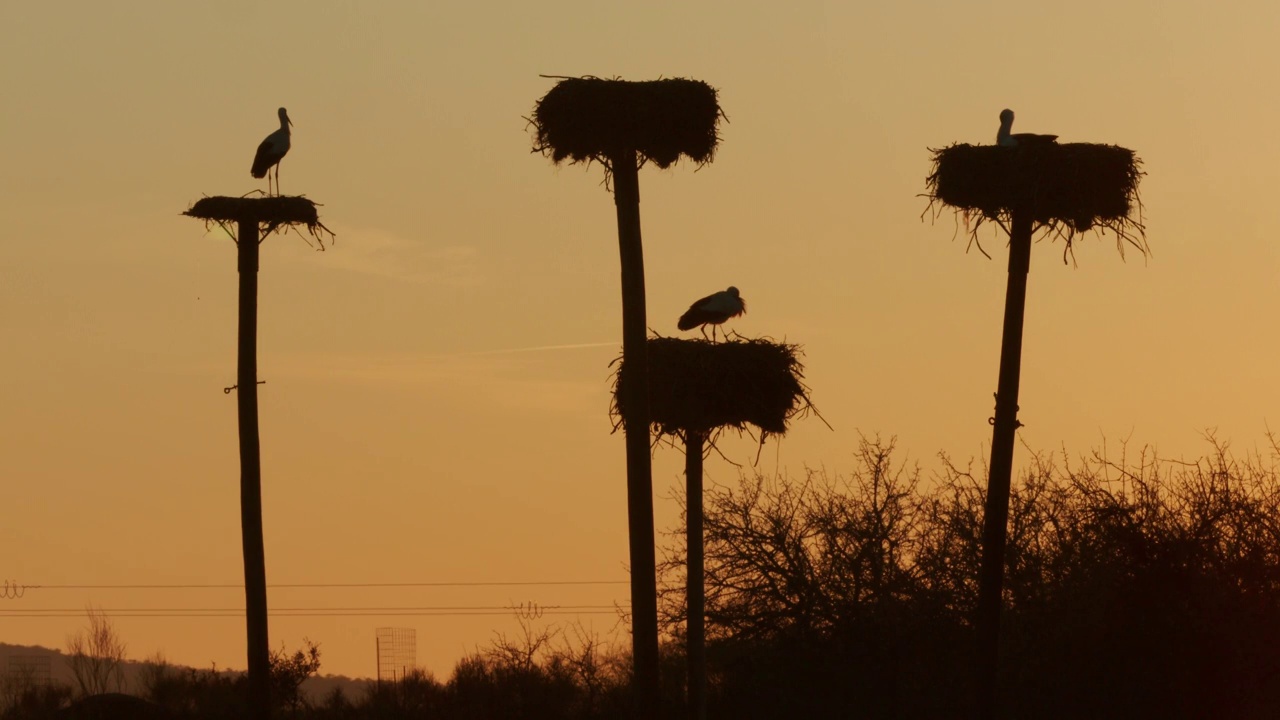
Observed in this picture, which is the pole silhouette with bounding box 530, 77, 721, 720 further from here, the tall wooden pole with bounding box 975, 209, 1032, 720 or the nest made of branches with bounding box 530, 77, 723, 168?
the tall wooden pole with bounding box 975, 209, 1032, 720

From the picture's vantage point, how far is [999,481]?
20.7m

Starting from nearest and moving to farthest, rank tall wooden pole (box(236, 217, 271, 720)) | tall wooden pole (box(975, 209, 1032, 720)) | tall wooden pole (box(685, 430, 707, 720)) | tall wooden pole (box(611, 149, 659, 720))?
tall wooden pole (box(611, 149, 659, 720)) → tall wooden pole (box(975, 209, 1032, 720)) → tall wooden pole (box(236, 217, 271, 720)) → tall wooden pole (box(685, 430, 707, 720))

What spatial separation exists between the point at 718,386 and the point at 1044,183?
4322mm

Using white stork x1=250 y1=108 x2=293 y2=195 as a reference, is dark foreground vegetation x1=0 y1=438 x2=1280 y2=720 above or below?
below

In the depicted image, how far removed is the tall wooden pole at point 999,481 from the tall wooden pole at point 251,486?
24.3 ft

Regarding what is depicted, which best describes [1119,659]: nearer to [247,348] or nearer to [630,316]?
[630,316]

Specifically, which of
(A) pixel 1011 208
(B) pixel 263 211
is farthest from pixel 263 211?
(A) pixel 1011 208

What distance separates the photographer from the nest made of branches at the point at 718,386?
23.3 metres

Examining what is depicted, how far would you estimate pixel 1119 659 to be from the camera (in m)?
25.8

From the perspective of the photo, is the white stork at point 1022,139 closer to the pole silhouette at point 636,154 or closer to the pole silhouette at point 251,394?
the pole silhouette at point 636,154

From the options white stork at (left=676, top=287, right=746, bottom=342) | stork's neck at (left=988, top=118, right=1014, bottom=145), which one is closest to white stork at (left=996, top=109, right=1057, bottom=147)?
stork's neck at (left=988, top=118, right=1014, bottom=145)

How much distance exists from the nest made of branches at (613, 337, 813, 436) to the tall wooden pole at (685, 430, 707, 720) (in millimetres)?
374

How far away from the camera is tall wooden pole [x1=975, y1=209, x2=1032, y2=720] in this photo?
2053cm

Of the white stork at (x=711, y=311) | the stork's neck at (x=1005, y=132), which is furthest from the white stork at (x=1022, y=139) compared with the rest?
the white stork at (x=711, y=311)
